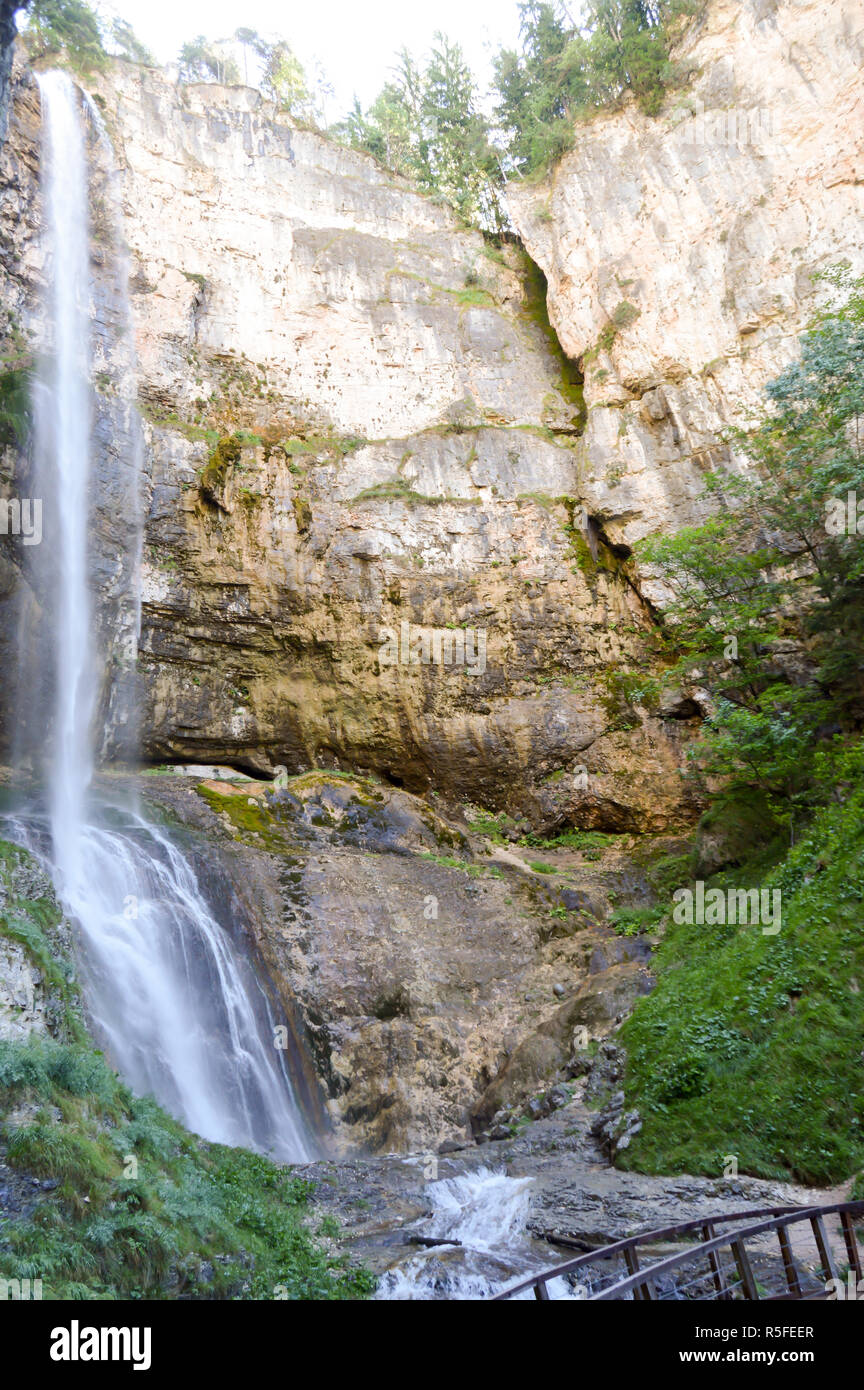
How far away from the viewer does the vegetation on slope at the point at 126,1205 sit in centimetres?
593

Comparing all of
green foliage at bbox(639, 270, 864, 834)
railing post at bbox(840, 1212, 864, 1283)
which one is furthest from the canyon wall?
railing post at bbox(840, 1212, 864, 1283)

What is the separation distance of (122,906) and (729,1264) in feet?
35.5

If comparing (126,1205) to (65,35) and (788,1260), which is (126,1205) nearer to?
(788,1260)

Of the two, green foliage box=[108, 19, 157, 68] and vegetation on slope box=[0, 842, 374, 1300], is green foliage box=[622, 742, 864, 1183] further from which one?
green foliage box=[108, 19, 157, 68]

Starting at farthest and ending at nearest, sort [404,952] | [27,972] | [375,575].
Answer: [375,575] < [404,952] < [27,972]

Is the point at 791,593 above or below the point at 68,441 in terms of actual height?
below

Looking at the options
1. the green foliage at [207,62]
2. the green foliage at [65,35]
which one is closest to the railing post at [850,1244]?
the green foliage at [65,35]

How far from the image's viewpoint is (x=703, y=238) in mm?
23703

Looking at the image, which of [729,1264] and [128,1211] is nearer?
[729,1264]

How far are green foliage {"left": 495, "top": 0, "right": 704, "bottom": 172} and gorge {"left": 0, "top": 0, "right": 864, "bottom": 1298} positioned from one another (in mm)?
647

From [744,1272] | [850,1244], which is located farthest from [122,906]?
[850,1244]

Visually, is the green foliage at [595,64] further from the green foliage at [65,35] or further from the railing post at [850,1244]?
the railing post at [850,1244]

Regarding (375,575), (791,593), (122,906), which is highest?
(375,575)

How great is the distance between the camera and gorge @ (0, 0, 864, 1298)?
13023 millimetres
